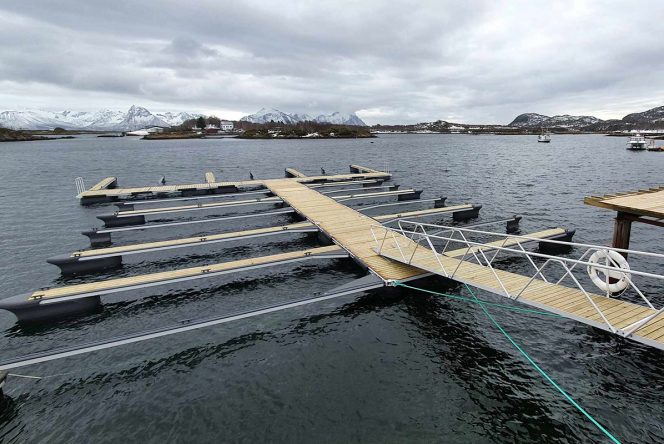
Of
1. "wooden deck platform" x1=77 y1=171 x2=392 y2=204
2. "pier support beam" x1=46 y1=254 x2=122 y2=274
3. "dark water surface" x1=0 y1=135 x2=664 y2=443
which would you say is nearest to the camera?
"dark water surface" x1=0 y1=135 x2=664 y2=443

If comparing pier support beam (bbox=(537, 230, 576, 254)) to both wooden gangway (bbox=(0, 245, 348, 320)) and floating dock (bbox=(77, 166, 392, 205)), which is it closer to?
wooden gangway (bbox=(0, 245, 348, 320))

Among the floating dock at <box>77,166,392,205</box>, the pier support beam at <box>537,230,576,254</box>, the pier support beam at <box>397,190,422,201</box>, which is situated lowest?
the pier support beam at <box>537,230,576,254</box>

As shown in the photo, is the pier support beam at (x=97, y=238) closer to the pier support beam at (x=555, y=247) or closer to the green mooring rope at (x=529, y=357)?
the green mooring rope at (x=529, y=357)

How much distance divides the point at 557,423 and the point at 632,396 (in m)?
3.13

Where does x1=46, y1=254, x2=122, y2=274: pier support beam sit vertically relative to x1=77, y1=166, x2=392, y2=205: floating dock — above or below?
below

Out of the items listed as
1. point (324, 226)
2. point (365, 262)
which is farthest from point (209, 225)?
point (365, 262)

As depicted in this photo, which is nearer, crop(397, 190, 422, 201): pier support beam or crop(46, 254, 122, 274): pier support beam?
crop(46, 254, 122, 274): pier support beam

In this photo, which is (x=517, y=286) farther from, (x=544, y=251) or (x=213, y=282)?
(x=213, y=282)

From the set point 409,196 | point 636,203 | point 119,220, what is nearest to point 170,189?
point 119,220

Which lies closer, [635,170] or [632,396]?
[632,396]

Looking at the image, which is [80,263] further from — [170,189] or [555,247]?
[555,247]

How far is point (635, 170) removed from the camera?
65.5 metres

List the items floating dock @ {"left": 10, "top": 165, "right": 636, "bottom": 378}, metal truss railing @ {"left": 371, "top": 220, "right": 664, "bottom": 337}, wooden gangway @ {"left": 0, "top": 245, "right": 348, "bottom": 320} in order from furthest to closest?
wooden gangway @ {"left": 0, "top": 245, "right": 348, "bottom": 320}
floating dock @ {"left": 10, "top": 165, "right": 636, "bottom": 378}
metal truss railing @ {"left": 371, "top": 220, "right": 664, "bottom": 337}

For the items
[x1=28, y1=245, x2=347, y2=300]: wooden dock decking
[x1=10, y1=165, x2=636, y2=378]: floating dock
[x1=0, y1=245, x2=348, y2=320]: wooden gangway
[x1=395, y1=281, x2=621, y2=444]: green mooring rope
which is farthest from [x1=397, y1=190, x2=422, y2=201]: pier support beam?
[x1=0, y1=245, x2=348, y2=320]: wooden gangway
